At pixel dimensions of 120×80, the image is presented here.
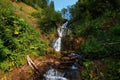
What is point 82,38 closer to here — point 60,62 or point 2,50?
point 60,62

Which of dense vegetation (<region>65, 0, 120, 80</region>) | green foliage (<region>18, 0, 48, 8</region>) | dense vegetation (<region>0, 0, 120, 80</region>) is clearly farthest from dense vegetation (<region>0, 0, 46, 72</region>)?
green foliage (<region>18, 0, 48, 8</region>)

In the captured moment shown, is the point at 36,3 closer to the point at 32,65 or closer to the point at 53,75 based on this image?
the point at 32,65

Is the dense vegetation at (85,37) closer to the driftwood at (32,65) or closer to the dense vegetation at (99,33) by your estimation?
the dense vegetation at (99,33)

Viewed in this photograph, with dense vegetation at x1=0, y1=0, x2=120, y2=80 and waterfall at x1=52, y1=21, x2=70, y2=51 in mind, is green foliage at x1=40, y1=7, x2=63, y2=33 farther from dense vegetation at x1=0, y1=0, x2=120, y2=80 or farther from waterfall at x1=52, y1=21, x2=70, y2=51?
waterfall at x1=52, y1=21, x2=70, y2=51

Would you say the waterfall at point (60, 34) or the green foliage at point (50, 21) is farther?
the green foliage at point (50, 21)

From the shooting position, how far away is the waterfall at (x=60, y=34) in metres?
17.0

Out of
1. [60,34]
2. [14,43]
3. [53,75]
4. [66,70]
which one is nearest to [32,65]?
[53,75]

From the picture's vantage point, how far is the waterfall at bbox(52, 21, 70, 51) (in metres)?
17.0

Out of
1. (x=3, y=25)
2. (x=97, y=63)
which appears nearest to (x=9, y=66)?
(x=3, y=25)

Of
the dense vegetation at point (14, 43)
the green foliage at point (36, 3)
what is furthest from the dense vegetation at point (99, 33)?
the green foliage at point (36, 3)

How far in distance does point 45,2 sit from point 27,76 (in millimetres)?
22199

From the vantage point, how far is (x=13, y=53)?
1227 cm

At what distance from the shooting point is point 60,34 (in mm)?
18953

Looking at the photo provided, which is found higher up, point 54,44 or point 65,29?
point 65,29
